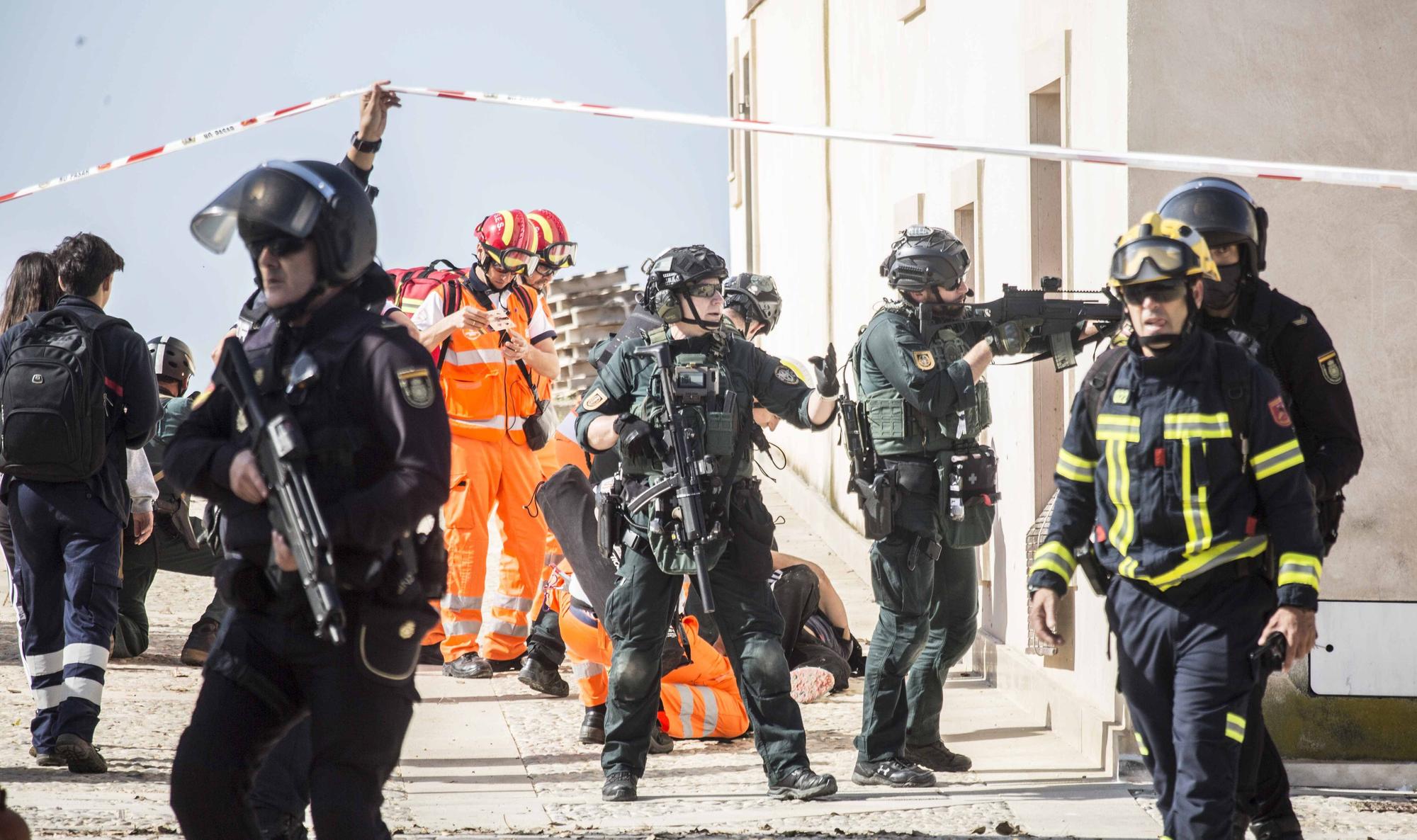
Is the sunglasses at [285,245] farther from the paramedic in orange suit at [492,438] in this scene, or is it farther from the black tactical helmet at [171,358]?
the black tactical helmet at [171,358]

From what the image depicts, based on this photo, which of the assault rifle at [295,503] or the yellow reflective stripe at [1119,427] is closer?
the assault rifle at [295,503]

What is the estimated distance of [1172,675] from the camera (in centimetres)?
404

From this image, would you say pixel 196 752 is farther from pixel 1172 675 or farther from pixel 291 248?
pixel 1172 675

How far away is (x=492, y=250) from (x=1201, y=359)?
4.96m

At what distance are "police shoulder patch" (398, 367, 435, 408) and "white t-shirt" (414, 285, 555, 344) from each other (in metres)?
4.88

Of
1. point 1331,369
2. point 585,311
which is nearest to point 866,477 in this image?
point 1331,369

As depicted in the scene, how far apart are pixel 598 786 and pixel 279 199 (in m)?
3.20

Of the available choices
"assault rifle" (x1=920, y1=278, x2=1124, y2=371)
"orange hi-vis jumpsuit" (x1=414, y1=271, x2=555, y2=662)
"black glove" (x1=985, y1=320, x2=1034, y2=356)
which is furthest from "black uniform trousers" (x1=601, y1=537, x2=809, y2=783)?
"orange hi-vis jumpsuit" (x1=414, y1=271, x2=555, y2=662)

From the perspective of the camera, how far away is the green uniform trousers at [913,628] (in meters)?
6.08

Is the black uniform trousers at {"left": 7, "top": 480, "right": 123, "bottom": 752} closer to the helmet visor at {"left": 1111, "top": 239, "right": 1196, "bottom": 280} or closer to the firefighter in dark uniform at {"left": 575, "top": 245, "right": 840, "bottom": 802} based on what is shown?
the firefighter in dark uniform at {"left": 575, "top": 245, "right": 840, "bottom": 802}

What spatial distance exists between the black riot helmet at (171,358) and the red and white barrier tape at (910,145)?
2.84 metres

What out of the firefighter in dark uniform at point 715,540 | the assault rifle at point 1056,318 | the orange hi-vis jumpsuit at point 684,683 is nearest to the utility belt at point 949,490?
the firefighter in dark uniform at point 715,540

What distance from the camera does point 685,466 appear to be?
5801 mm

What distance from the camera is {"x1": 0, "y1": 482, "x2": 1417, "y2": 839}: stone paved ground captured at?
17.5 ft
